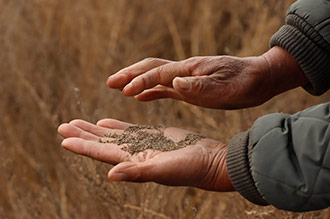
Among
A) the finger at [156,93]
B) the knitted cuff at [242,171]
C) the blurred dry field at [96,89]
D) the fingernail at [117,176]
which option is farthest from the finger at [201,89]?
the blurred dry field at [96,89]

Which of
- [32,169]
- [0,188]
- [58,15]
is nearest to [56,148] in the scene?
[32,169]

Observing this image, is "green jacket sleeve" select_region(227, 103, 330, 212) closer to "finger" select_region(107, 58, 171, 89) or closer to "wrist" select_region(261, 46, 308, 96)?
"wrist" select_region(261, 46, 308, 96)

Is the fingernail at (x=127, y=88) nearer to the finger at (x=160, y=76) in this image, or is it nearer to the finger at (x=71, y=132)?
the finger at (x=160, y=76)

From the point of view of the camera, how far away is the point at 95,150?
1.60 m

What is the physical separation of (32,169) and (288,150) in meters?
2.04

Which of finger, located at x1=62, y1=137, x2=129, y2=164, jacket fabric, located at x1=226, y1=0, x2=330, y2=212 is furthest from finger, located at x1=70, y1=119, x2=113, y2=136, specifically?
jacket fabric, located at x1=226, y1=0, x2=330, y2=212

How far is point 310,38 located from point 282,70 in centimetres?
19

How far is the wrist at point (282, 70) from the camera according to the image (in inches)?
74.4

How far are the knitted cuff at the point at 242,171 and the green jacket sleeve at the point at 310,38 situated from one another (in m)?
0.45

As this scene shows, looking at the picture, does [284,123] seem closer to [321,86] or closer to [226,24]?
[321,86]

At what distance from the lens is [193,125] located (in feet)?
10.5

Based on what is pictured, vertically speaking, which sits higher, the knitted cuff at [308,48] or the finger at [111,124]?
the knitted cuff at [308,48]

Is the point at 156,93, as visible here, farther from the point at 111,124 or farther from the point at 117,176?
the point at 117,176

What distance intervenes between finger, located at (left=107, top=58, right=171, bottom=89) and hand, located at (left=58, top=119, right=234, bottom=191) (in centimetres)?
22
